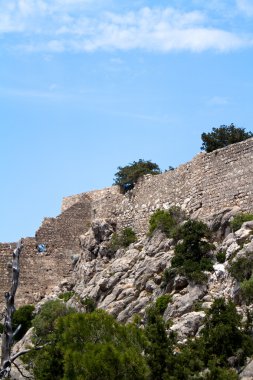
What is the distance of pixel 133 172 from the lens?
141 ft

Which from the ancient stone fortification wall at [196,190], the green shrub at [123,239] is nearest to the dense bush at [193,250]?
the ancient stone fortification wall at [196,190]

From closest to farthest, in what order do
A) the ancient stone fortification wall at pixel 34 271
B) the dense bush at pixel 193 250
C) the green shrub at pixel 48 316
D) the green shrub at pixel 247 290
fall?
the green shrub at pixel 247 290
the dense bush at pixel 193 250
the green shrub at pixel 48 316
the ancient stone fortification wall at pixel 34 271

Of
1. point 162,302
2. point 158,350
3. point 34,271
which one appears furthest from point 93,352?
point 34,271

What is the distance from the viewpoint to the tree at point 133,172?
42750 mm

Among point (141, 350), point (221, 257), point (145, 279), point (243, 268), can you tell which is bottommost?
point (141, 350)

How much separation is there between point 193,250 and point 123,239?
7.72 metres

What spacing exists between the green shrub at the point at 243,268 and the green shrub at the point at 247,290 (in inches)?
34.3

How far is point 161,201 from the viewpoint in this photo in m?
39.6

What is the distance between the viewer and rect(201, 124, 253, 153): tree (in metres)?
38.5

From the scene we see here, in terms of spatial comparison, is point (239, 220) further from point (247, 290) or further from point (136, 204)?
point (136, 204)

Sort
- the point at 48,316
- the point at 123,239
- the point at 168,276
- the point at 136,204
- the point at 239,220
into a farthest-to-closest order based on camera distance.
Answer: the point at 136,204 → the point at 123,239 → the point at 48,316 → the point at 168,276 → the point at 239,220

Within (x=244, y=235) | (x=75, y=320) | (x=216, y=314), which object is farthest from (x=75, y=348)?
(x=244, y=235)

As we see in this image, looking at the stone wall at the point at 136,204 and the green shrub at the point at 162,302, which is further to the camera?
the stone wall at the point at 136,204

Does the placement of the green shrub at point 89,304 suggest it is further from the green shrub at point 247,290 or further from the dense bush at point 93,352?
the green shrub at point 247,290
